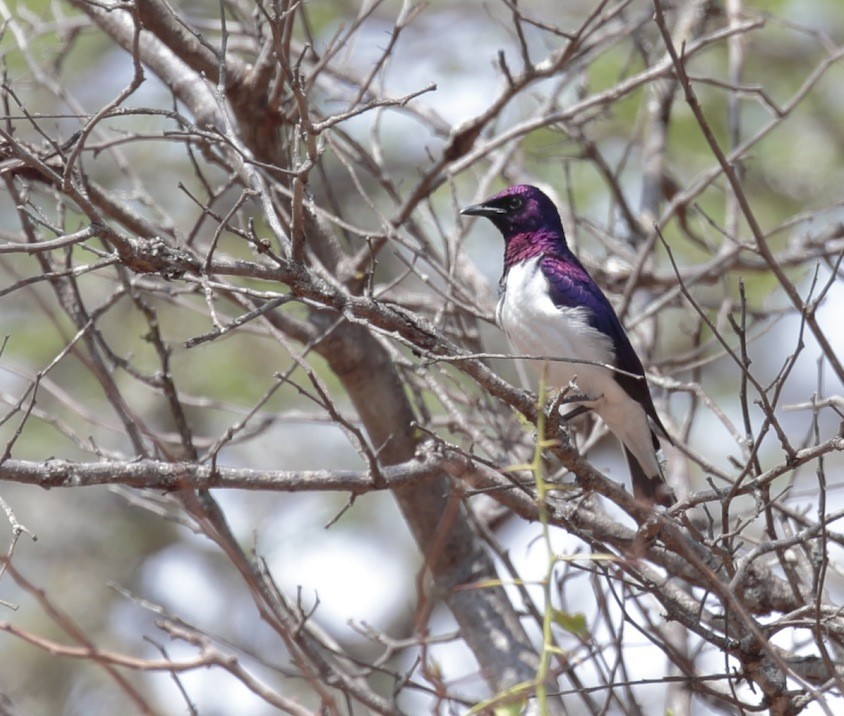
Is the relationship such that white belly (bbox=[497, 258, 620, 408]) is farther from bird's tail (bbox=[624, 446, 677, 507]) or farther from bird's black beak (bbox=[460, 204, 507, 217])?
bird's black beak (bbox=[460, 204, 507, 217])

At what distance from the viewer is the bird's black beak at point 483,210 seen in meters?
5.59

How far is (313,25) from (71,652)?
23.3ft

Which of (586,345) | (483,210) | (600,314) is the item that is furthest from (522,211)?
(586,345)

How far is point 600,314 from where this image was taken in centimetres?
518

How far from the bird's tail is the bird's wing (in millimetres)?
147

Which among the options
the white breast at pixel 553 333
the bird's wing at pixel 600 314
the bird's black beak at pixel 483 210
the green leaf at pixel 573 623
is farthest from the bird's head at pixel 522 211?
the green leaf at pixel 573 623

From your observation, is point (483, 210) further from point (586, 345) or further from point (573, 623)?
point (573, 623)

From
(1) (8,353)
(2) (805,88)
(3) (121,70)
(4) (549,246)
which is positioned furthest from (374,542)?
(2) (805,88)

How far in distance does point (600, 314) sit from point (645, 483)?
0.84 meters

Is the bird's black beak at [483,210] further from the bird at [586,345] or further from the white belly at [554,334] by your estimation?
the white belly at [554,334]

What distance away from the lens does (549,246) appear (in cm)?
553

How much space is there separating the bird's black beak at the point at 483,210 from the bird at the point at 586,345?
0.35 metres

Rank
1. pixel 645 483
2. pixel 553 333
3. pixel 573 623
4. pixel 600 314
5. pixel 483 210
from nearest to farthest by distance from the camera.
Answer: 1. pixel 573 623
2. pixel 553 333
3. pixel 600 314
4. pixel 645 483
5. pixel 483 210

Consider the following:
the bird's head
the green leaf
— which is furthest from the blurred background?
the green leaf
